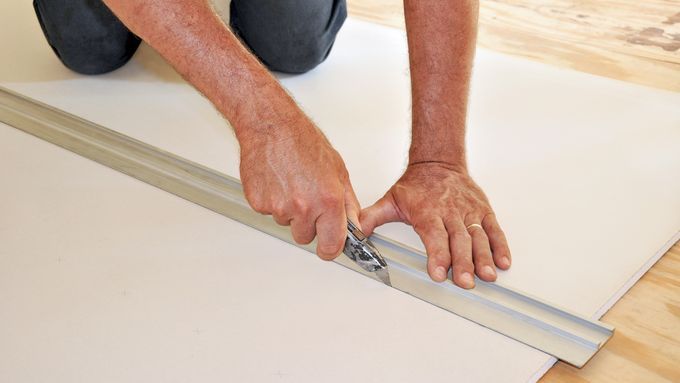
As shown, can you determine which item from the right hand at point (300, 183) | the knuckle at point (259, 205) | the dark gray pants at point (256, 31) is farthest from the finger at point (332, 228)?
the dark gray pants at point (256, 31)

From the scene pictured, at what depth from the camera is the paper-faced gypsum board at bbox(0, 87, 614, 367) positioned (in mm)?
1522

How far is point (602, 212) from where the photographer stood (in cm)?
188

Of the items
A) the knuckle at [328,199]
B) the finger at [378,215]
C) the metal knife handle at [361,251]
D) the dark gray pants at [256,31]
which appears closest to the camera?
the knuckle at [328,199]

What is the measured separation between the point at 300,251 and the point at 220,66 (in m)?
0.47

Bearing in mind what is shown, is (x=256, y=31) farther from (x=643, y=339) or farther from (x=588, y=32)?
(x=643, y=339)

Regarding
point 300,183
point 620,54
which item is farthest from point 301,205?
point 620,54

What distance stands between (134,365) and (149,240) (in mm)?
409

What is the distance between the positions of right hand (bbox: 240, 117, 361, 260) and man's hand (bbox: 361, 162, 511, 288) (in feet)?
0.90

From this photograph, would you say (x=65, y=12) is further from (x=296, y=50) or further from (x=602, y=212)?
(x=602, y=212)

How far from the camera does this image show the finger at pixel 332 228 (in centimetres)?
146

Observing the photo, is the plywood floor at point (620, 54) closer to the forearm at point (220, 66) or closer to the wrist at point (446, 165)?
the wrist at point (446, 165)

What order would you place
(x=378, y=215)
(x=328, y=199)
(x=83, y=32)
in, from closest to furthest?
(x=328, y=199)
(x=378, y=215)
(x=83, y=32)

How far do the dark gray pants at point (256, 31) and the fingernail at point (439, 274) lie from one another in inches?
43.9

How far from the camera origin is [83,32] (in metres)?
2.54
